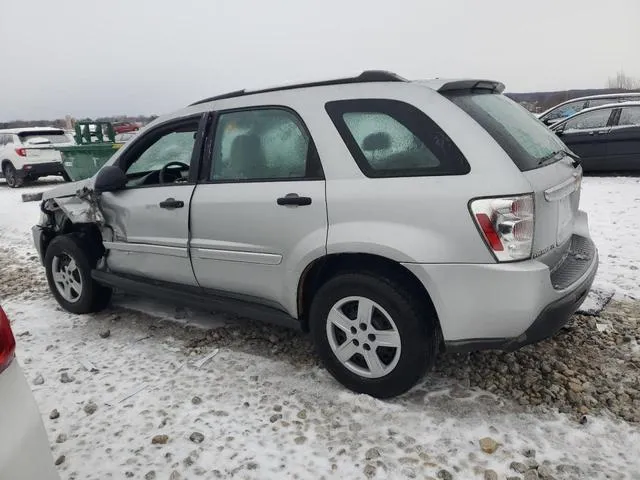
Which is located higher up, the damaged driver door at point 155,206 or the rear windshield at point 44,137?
the rear windshield at point 44,137

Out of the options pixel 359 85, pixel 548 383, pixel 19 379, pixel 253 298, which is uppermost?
pixel 359 85

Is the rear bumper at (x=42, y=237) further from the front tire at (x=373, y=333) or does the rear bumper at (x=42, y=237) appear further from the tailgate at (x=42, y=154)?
the tailgate at (x=42, y=154)

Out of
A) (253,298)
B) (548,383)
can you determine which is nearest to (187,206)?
(253,298)

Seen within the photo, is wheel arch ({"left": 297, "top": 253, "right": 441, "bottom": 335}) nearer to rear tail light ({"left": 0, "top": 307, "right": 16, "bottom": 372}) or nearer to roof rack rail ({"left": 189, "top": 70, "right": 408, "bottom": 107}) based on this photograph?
roof rack rail ({"left": 189, "top": 70, "right": 408, "bottom": 107})

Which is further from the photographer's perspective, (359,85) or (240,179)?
(240,179)

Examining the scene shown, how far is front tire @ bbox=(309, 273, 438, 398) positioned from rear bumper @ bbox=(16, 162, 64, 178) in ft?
44.5

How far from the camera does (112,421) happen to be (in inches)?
107

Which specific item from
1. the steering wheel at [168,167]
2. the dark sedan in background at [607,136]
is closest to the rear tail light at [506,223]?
the steering wheel at [168,167]

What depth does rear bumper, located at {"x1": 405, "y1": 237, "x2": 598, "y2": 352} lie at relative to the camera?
2291 millimetres

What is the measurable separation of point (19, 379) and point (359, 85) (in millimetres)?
2159

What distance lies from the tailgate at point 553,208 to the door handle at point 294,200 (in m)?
1.14

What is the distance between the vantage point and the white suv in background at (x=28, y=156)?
1366cm

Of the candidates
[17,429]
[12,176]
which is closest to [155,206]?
[17,429]

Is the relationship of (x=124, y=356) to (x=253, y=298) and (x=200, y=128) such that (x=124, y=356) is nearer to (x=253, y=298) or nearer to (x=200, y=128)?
(x=253, y=298)
